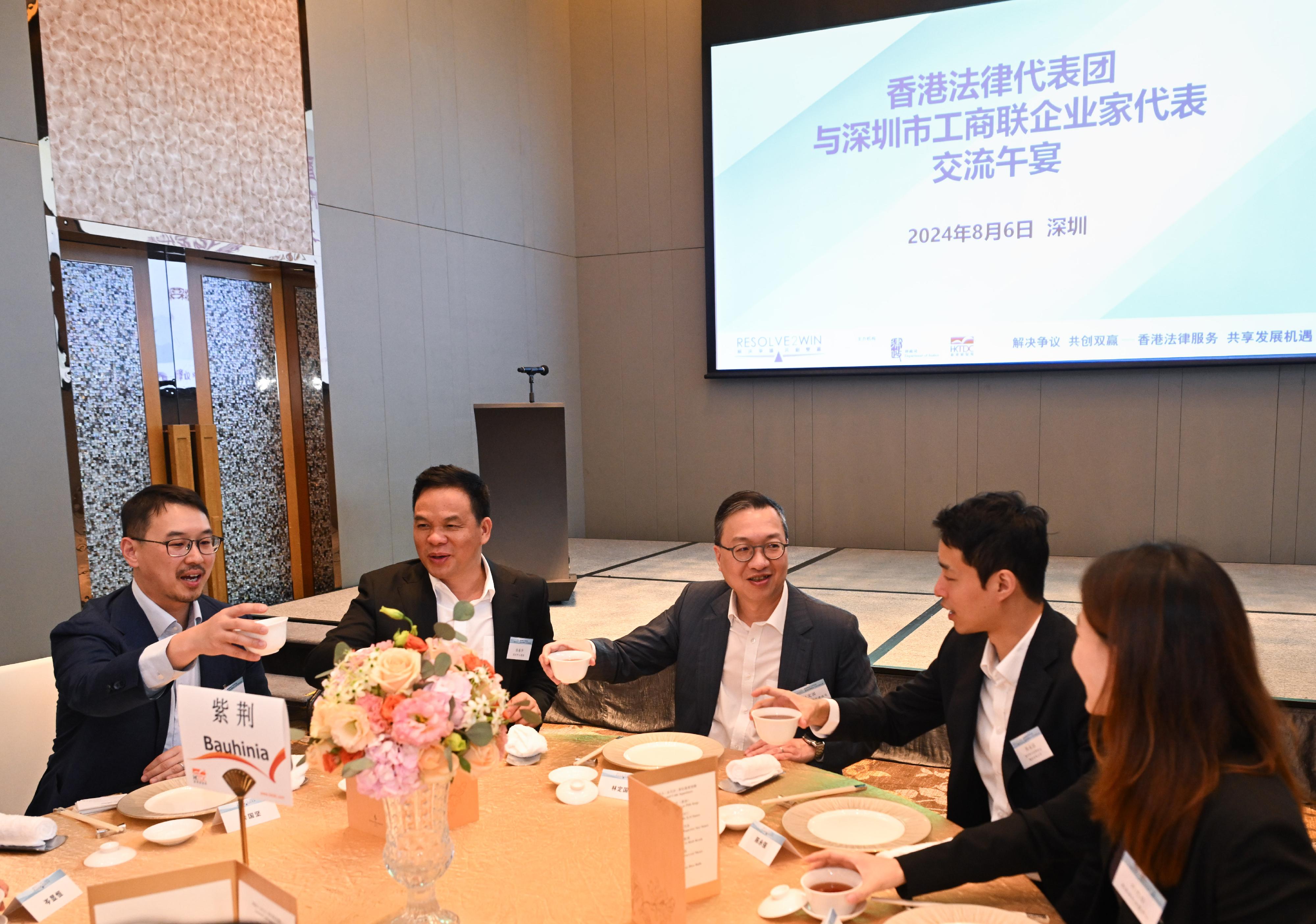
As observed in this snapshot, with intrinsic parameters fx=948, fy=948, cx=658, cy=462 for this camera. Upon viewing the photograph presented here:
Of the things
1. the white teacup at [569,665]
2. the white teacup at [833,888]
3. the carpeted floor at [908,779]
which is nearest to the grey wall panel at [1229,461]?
the carpeted floor at [908,779]

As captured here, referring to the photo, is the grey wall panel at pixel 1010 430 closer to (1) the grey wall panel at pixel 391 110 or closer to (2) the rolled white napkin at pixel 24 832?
(1) the grey wall panel at pixel 391 110

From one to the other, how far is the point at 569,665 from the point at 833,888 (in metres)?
0.76

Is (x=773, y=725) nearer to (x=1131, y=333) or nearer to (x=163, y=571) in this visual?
(x=163, y=571)

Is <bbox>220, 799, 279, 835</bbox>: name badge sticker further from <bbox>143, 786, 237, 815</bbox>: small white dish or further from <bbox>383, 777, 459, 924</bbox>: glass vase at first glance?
<bbox>383, 777, 459, 924</bbox>: glass vase

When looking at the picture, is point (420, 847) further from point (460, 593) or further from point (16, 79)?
point (16, 79)

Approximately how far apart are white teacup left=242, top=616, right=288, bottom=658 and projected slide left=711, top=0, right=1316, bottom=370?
16.7 ft

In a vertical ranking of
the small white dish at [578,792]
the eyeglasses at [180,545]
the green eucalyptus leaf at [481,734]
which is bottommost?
the small white dish at [578,792]

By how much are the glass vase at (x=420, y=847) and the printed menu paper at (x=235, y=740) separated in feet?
0.59

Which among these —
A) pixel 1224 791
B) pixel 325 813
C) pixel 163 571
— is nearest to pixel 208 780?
pixel 325 813

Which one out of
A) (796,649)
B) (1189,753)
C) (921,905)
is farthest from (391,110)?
(1189,753)

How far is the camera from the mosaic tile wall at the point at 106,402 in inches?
159

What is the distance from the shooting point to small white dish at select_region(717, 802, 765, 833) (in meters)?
1.54

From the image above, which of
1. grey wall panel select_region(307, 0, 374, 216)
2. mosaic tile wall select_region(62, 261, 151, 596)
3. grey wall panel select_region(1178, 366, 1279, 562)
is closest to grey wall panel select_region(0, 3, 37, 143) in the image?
mosaic tile wall select_region(62, 261, 151, 596)

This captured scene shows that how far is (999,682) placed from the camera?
1911 millimetres
